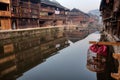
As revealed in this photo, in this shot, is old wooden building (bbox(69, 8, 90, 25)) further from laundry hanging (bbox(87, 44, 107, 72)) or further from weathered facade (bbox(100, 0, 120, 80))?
laundry hanging (bbox(87, 44, 107, 72))

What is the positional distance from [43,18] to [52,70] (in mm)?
38523

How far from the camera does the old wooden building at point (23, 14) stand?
3438 centimetres

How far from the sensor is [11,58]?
19.0 meters

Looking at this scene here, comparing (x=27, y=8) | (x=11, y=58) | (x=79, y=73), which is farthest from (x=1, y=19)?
(x=79, y=73)

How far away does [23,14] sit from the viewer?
133ft

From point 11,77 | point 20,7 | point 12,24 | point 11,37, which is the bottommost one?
point 11,77

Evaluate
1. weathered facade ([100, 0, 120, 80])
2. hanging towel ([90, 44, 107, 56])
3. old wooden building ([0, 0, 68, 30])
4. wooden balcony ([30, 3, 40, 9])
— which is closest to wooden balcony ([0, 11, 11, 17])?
old wooden building ([0, 0, 68, 30])

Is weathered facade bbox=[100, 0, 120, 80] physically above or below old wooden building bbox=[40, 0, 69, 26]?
below

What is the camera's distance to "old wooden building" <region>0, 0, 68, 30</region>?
113 feet

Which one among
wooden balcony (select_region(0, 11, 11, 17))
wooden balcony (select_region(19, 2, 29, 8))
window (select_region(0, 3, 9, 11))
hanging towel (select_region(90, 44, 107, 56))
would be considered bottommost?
hanging towel (select_region(90, 44, 107, 56))

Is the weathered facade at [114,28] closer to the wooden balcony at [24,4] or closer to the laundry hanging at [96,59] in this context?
the laundry hanging at [96,59]

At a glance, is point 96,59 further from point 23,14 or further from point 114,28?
point 23,14

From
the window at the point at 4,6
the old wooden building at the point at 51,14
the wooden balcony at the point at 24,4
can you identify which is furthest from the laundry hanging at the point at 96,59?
the old wooden building at the point at 51,14

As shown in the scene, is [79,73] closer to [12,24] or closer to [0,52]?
[0,52]
